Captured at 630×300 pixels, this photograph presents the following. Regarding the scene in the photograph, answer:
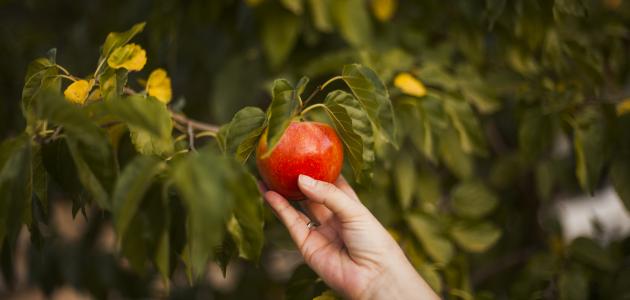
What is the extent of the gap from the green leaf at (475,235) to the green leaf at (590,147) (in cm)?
33

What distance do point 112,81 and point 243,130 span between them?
0.73 ft

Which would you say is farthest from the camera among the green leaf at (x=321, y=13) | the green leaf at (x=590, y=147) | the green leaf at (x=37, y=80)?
the green leaf at (x=321, y=13)

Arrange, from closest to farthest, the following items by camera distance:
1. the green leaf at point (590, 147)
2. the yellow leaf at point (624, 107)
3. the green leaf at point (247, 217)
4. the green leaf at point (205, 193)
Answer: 1. the green leaf at point (205, 193)
2. the green leaf at point (247, 217)
3. the green leaf at point (590, 147)
4. the yellow leaf at point (624, 107)

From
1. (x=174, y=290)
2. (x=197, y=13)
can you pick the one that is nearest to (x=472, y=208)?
(x=197, y=13)

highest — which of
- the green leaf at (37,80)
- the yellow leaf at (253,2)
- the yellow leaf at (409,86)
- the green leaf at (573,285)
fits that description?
the green leaf at (37,80)

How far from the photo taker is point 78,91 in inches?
35.9

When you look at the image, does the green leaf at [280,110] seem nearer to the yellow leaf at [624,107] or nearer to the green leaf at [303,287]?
the green leaf at [303,287]

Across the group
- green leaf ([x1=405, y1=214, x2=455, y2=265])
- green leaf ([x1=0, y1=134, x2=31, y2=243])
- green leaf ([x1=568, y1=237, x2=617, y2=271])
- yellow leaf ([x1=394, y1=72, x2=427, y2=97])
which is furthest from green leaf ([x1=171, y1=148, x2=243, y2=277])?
green leaf ([x1=568, y1=237, x2=617, y2=271])

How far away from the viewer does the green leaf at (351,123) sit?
0.94 metres

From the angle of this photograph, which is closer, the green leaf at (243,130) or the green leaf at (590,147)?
the green leaf at (243,130)

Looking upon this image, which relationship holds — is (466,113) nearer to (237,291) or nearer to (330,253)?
(330,253)

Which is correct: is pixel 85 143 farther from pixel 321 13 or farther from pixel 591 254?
pixel 591 254

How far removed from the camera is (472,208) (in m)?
1.63

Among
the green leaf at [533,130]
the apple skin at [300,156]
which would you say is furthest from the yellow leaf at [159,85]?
the green leaf at [533,130]
